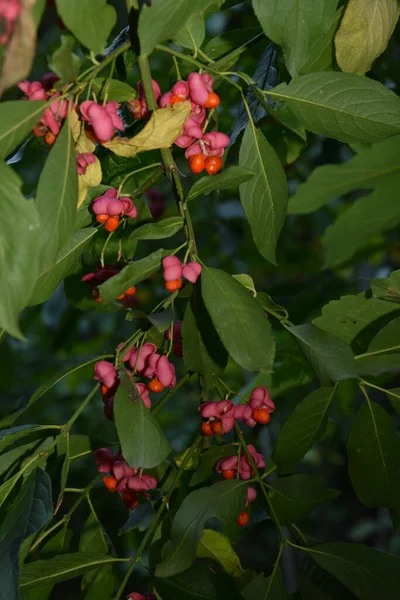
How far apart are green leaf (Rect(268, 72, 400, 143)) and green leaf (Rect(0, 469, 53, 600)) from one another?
18.9 inches

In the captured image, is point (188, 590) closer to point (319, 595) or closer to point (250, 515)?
point (319, 595)

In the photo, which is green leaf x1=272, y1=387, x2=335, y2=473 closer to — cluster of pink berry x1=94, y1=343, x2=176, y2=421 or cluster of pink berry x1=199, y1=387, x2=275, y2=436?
cluster of pink berry x1=199, y1=387, x2=275, y2=436

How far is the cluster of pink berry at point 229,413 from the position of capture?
3.03ft

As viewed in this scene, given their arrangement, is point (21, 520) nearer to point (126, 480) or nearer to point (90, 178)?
point (126, 480)

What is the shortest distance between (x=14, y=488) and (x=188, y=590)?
9.0 inches

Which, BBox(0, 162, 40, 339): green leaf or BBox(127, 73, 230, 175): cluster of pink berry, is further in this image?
BBox(127, 73, 230, 175): cluster of pink berry

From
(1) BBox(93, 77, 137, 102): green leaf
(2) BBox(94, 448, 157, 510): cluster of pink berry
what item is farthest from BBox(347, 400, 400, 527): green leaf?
(1) BBox(93, 77, 137, 102): green leaf

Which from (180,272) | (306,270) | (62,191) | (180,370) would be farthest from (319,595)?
(306,270)

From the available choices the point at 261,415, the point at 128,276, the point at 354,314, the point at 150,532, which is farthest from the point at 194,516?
the point at 354,314

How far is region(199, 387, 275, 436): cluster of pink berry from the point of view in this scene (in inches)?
36.4

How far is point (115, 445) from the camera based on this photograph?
102 cm

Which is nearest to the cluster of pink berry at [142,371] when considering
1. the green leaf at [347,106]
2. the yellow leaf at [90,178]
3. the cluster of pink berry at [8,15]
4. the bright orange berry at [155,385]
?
the bright orange berry at [155,385]

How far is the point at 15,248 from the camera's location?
1.84 ft

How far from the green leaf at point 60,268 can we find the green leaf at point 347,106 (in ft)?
0.90
